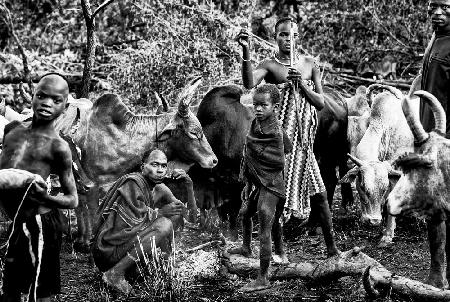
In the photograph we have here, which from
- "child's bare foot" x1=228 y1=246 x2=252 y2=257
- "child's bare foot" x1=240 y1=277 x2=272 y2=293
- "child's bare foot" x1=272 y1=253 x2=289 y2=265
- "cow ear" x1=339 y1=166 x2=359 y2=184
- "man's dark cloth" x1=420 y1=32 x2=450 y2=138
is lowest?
"child's bare foot" x1=240 y1=277 x2=272 y2=293

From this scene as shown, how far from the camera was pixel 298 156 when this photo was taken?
7.24 meters

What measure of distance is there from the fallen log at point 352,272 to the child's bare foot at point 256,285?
0.70 feet

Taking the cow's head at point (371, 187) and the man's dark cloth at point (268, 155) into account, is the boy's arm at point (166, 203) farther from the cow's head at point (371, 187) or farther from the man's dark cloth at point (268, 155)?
the cow's head at point (371, 187)

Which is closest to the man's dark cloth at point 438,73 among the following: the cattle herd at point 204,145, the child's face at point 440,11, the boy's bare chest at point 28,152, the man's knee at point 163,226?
the child's face at point 440,11

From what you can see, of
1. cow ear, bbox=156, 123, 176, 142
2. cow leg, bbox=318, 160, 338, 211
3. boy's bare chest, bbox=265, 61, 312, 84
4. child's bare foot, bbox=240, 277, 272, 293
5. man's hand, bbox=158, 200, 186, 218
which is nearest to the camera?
child's bare foot, bbox=240, 277, 272, 293

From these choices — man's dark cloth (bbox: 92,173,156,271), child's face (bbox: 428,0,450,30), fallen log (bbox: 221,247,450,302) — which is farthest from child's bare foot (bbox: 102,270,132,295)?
child's face (bbox: 428,0,450,30)

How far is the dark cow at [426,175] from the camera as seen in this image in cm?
596

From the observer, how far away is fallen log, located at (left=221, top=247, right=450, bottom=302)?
236 inches

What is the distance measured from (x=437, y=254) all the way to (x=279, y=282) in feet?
4.38

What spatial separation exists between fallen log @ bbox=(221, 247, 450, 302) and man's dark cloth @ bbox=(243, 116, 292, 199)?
2.09 feet

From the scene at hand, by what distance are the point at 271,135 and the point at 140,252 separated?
1374mm

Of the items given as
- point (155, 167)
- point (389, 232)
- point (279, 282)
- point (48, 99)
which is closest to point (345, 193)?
point (389, 232)

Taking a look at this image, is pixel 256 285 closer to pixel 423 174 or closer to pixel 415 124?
pixel 423 174

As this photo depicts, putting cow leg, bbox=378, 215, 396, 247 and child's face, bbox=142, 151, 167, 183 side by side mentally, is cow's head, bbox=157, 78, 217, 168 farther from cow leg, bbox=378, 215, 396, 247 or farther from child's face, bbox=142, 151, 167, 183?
cow leg, bbox=378, 215, 396, 247
